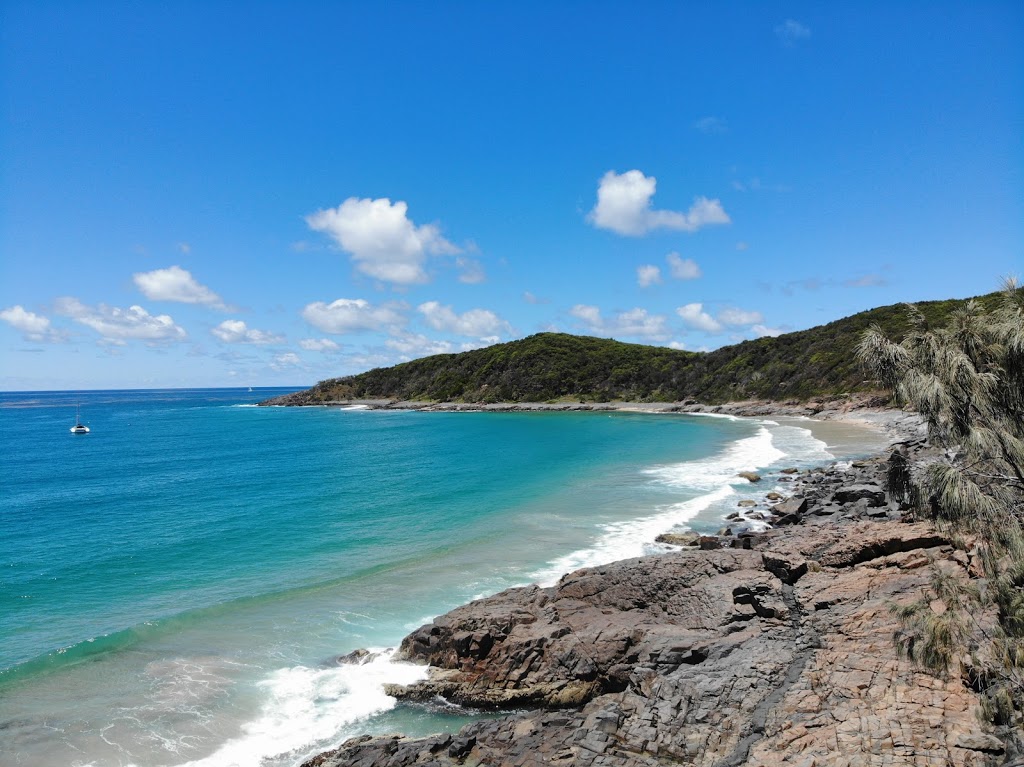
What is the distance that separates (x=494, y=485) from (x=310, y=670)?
25.4m

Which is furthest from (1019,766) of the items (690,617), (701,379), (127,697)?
(701,379)

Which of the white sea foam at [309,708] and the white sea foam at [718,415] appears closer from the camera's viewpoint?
the white sea foam at [309,708]

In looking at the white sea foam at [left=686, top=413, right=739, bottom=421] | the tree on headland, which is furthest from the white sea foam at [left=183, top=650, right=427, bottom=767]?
the white sea foam at [left=686, top=413, right=739, bottom=421]

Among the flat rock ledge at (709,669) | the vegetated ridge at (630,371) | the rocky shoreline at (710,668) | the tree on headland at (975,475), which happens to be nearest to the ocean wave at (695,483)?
the rocky shoreline at (710,668)

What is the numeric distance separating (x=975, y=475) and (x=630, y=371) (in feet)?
388

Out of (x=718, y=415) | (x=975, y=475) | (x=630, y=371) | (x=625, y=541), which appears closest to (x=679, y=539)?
(x=625, y=541)

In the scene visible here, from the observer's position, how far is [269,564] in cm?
2461

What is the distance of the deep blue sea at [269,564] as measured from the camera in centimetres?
1380

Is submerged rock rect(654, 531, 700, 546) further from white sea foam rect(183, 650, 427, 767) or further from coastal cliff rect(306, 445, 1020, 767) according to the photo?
white sea foam rect(183, 650, 427, 767)

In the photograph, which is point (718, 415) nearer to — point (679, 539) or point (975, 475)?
point (679, 539)

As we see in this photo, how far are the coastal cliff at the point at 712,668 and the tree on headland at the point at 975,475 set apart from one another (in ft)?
1.65

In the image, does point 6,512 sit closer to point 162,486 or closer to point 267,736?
point 162,486

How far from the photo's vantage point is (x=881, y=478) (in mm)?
30609

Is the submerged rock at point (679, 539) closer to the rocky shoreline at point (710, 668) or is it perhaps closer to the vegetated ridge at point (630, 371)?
the rocky shoreline at point (710, 668)
